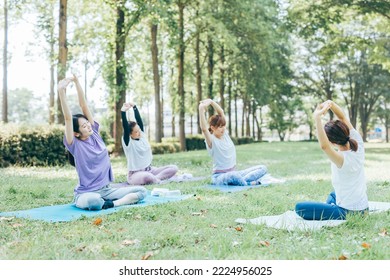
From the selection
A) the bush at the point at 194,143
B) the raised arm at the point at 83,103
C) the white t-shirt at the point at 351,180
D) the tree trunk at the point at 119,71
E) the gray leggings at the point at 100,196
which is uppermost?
the tree trunk at the point at 119,71

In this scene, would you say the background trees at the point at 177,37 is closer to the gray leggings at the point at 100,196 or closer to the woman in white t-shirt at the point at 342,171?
the gray leggings at the point at 100,196

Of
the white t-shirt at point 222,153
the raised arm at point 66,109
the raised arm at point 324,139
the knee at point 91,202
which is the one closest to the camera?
the raised arm at point 324,139

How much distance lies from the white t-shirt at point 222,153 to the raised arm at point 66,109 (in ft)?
10.3

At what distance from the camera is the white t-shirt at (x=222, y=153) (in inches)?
311

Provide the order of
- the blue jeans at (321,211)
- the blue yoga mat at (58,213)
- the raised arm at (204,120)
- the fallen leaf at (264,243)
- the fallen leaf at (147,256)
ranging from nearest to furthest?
the fallen leaf at (147,256) → the fallen leaf at (264,243) → the blue jeans at (321,211) → the blue yoga mat at (58,213) → the raised arm at (204,120)

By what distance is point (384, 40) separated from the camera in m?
19.8

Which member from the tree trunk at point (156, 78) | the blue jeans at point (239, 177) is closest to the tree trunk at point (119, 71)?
the tree trunk at point (156, 78)

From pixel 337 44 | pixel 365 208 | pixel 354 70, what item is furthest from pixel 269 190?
pixel 354 70

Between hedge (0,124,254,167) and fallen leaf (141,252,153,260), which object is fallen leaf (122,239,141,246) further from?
hedge (0,124,254,167)

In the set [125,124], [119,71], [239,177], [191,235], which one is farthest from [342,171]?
[119,71]

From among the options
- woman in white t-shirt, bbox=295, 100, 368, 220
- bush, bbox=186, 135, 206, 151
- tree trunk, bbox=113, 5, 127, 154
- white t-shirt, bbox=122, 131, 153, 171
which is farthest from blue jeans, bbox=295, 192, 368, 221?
bush, bbox=186, 135, 206, 151

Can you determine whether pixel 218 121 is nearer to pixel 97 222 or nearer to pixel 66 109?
pixel 66 109
